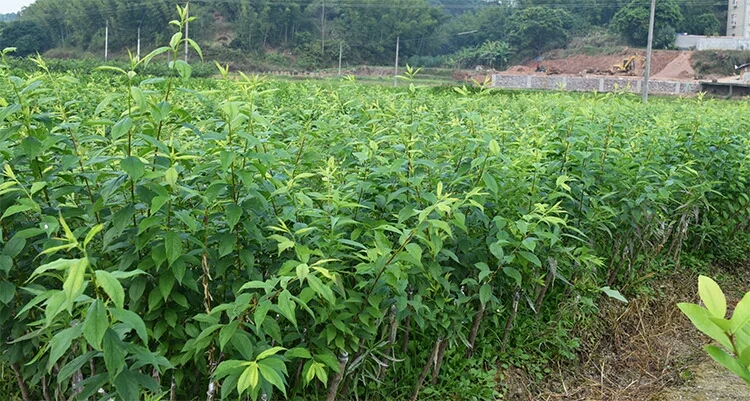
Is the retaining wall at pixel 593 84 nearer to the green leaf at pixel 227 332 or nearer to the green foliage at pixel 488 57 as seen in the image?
the green foliage at pixel 488 57

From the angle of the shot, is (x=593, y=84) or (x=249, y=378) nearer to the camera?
(x=249, y=378)

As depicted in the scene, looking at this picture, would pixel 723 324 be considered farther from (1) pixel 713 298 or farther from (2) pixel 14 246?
(2) pixel 14 246

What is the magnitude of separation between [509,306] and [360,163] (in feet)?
3.60

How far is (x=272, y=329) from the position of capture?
1.81 meters

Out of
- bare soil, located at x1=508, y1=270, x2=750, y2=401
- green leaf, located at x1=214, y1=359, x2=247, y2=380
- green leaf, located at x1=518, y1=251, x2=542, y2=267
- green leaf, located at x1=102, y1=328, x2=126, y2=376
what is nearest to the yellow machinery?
bare soil, located at x1=508, y1=270, x2=750, y2=401

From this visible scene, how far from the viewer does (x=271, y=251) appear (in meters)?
2.12

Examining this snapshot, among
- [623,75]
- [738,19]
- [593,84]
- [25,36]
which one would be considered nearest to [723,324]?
[593,84]

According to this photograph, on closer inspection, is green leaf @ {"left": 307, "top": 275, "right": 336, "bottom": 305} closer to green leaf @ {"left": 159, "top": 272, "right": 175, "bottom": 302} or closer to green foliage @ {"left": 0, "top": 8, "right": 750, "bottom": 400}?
green foliage @ {"left": 0, "top": 8, "right": 750, "bottom": 400}

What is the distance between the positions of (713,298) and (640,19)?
73347mm

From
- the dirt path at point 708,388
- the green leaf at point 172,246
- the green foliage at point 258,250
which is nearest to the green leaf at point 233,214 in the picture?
the green foliage at point 258,250

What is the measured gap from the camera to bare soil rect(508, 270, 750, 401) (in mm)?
3369

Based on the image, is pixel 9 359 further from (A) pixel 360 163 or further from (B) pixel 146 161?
(A) pixel 360 163

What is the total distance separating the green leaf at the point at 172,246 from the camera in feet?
5.74

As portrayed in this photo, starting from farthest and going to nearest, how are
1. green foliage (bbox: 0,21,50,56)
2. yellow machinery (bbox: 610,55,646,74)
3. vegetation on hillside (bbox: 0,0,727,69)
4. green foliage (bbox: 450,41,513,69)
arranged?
green foliage (bbox: 450,41,513,69), vegetation on hillside (bbox: 0,0,727,69), green foliage (bbox: 0,21,50,56), yellow machinery (bbox: 610,55,646,74)
